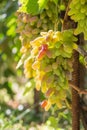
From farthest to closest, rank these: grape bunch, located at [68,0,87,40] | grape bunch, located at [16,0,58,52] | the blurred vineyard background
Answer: the blurred vineyard background, grape bunch, located at [16,0,58,52], grape bunch, located at [68,0,87,40]

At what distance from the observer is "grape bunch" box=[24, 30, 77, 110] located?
0.78 metres

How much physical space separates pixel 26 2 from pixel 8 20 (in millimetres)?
758

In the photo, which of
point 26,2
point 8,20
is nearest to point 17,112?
point 8,20

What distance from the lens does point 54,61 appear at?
791 mm

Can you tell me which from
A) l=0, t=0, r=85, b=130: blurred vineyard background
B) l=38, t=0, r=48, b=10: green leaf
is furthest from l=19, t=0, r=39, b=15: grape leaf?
l=0, t=0, r=85, b=130: blurred vineyard background

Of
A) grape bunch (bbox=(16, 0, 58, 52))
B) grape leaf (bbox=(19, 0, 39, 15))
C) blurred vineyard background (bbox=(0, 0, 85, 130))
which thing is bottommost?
blurred vineyard background (bbox=(0, 0, 85, 130))

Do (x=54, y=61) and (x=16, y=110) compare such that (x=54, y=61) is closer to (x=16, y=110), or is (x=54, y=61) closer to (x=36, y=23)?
(x=36, y=23)

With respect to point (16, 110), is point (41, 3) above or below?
above

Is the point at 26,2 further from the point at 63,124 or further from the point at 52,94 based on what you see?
the point at 63,124

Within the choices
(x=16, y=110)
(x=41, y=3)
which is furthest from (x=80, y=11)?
(x=16, y=110)

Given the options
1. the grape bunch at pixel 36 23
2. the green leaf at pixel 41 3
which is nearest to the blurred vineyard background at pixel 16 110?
the grape bunch at pixel 36 23

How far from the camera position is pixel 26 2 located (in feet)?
2.84

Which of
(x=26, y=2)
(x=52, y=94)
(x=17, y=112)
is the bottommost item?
(x=17, y=112)

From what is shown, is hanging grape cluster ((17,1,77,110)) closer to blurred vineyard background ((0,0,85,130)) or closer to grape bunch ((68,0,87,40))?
grape bunch ((68,0,87,40))
